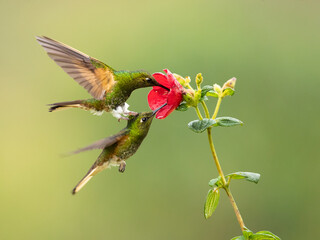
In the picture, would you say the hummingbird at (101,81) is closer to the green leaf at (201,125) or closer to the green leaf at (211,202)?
the green leaf at (201,125)

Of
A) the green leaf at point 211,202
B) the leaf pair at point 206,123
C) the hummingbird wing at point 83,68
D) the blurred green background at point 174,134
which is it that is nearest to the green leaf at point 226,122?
the leaf pair at point 206,123

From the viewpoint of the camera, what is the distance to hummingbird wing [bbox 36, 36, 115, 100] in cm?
197

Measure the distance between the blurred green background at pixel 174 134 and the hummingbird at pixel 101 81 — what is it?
81.7 inches

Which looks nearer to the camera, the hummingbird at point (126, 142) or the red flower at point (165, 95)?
the red flower at point (165, 95)

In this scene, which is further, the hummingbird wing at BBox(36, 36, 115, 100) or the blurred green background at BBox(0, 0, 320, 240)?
the blurred green background at BBox(0, 0, 320, 240)

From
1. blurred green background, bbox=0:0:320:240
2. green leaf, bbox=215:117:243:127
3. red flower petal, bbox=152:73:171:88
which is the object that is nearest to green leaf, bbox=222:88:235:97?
green leaf, bbox=215:117:243:127

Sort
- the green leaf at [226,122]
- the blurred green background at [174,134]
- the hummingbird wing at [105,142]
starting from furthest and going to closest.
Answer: the blurred green background at [174,134] → the green leaf at [226,122] → the hummingbird wing at [105,142]

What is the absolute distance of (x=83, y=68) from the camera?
2.13 metres

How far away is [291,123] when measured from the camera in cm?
487

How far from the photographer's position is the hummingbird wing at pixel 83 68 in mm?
1972

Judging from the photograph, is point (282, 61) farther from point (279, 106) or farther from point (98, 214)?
point (98, 214)

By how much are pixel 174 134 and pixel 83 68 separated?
8.21ft

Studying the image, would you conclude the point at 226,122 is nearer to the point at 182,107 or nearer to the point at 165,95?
the point at 182,107

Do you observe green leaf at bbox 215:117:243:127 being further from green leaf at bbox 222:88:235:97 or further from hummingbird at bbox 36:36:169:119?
hummingbird at bbox 36:36:169:119
